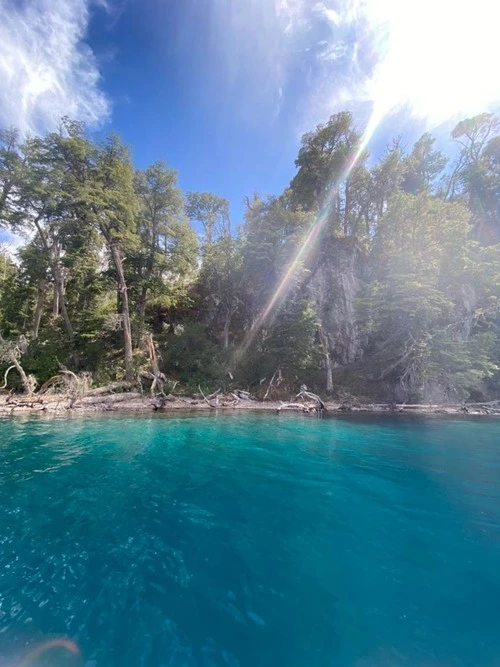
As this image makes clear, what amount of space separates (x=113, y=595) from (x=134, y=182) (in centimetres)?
2731

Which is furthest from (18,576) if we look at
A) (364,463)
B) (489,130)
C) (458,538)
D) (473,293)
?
(489,130)

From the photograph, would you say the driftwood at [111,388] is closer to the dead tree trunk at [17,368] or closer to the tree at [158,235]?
the dead tree trunk at [17,368]

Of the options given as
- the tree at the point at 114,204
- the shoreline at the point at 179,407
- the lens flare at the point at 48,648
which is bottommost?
the lens flare at the point at 48,648

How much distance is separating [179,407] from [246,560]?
15.0m

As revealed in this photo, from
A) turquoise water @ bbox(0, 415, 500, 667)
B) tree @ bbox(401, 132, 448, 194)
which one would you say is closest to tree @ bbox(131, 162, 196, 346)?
turquoise water @ bbox(0, 415, 500, 667)

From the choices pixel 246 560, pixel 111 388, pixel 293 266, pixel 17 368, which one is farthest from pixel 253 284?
pixel 246 560

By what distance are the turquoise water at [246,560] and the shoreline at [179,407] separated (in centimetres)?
813

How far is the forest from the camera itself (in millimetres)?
20438

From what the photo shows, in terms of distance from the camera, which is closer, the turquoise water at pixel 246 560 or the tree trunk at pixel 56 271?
the turquoise water at pixel 246 560

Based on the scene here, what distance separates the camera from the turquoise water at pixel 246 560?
9.21 feet

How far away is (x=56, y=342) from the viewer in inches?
850

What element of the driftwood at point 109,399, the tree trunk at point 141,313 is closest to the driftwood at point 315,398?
the driftwood at point 109,399

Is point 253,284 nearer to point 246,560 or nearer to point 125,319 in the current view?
point 125,319

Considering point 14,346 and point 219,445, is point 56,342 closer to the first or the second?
point 14,346
